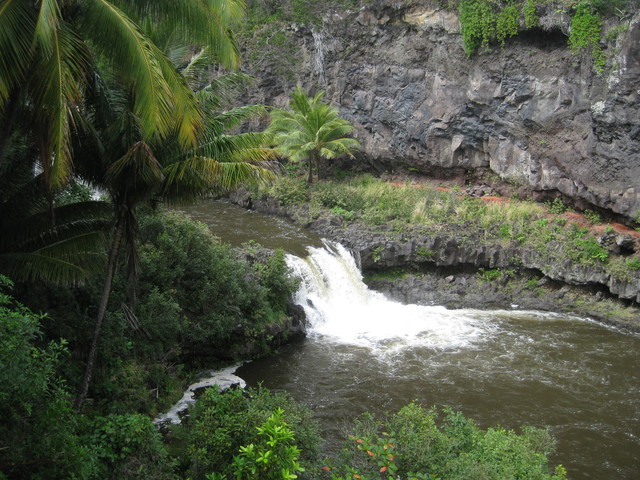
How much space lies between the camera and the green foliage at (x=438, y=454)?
19.4 feet

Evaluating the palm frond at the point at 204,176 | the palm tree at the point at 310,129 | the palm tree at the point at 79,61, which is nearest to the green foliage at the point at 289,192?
the palm tree at the point at 310,129

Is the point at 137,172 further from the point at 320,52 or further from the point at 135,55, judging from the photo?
the point at 320,52

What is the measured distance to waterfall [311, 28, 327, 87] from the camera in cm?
2686

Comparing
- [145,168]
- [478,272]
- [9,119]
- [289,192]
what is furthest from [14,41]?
[289,192]

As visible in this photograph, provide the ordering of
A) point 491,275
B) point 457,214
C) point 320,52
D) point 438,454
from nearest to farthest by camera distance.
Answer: point 438,454, point 491,275, point 457,214, point 320,52

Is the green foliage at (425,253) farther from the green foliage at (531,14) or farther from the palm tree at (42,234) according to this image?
the palm tree at (42,234)

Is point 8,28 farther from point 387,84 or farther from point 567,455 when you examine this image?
point 387,84

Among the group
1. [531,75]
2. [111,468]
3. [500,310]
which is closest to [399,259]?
[500,310]

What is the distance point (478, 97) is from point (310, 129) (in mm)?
7765

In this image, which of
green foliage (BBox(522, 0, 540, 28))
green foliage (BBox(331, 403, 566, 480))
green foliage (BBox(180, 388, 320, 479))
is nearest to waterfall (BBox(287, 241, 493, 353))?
green foliage (BBox(331, 403, 566, 480))

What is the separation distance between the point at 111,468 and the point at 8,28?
17.1ft

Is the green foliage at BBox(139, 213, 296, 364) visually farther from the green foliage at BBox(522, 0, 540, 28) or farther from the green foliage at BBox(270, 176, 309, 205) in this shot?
the green foliage at BBox(522, 0, 540, 28)

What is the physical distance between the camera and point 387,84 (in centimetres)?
2516

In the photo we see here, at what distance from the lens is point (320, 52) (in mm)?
26891
